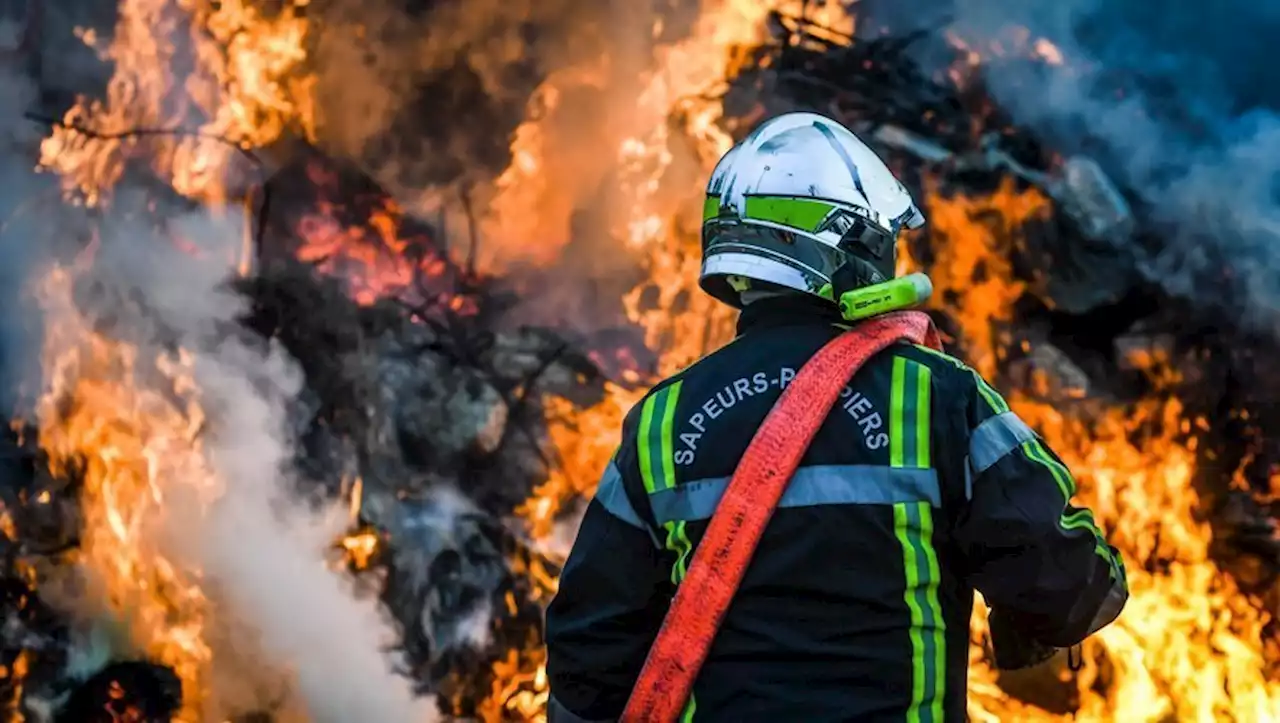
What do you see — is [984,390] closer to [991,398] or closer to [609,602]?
[991,398]

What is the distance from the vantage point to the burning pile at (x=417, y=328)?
15.5 ft

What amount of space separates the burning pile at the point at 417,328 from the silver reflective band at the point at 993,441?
2.53 metres

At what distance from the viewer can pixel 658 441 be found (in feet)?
7.79

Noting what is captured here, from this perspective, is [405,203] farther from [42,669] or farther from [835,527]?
[835,527]

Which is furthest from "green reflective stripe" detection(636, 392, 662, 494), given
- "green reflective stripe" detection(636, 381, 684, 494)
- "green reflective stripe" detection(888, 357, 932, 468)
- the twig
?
the twig

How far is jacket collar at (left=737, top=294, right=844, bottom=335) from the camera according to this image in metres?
2.49

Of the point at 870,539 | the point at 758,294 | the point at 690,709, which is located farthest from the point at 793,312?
the point at 690,709

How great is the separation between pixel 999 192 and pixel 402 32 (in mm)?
2462

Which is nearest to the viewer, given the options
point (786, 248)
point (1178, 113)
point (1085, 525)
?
point (1085, 525)

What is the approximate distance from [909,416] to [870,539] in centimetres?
23

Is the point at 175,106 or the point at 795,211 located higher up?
the point at 175,106

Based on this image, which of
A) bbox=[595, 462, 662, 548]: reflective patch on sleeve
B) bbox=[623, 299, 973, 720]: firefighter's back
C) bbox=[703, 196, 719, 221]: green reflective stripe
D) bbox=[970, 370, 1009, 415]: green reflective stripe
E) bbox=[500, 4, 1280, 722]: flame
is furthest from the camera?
bbox=[500, 4, 1280, 722]: flame

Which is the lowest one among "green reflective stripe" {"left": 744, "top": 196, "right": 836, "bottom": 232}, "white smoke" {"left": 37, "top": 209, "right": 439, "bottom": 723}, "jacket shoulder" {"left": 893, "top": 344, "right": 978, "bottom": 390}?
"white smoke" {"left": 37, "top": 209, "right": 439, "bottom": 723}

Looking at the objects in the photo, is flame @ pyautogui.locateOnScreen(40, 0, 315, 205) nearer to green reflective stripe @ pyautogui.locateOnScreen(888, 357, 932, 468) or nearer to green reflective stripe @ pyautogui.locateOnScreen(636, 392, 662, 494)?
green reflective stripe @ pyautogui.locateOnScreen(636, 392, 662, 494)
